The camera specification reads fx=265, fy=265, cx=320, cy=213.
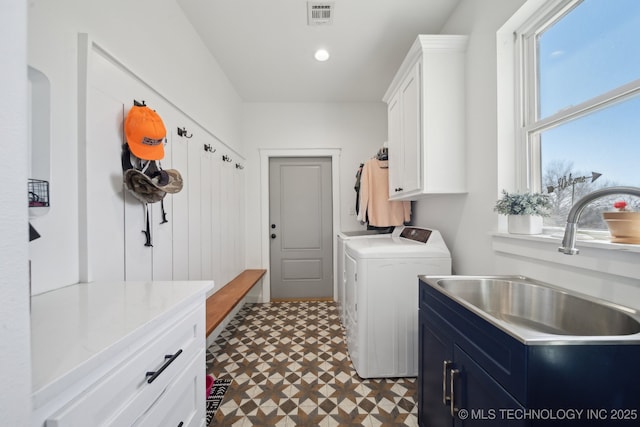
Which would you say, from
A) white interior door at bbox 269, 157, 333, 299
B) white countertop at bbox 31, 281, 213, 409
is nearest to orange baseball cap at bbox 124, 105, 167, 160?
white countertop at bbox 31, 281, 213, 409

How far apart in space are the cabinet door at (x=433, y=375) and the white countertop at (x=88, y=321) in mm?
1071

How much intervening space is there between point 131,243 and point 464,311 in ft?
5.34

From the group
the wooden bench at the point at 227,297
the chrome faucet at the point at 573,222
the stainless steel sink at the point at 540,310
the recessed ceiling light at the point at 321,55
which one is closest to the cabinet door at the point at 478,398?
the stainless steel sink at the point at 540,310

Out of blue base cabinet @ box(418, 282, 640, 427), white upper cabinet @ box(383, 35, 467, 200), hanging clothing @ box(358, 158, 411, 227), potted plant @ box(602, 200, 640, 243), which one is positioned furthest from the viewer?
hanging clothing @ box(358, 158, 411, 227)

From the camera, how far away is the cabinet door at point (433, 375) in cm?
114

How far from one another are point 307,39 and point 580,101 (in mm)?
2030

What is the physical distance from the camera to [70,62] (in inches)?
43.3

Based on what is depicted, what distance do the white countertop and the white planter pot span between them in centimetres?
154

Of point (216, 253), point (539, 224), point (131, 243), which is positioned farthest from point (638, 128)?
point (216, 253)

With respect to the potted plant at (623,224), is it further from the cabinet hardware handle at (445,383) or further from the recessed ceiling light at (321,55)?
the recessed ceiling light at (321,55)

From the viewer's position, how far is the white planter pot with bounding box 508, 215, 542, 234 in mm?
1335

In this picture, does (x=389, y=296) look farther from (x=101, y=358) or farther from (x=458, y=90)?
(x=101, y=358)

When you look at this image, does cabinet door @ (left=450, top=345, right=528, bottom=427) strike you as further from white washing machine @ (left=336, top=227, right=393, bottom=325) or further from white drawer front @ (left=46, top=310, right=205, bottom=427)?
white washing machine @ (left=336, top=227, right=393, bottom=325)

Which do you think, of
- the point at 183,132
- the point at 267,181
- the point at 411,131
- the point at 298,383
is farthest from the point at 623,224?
the point at 267,181
